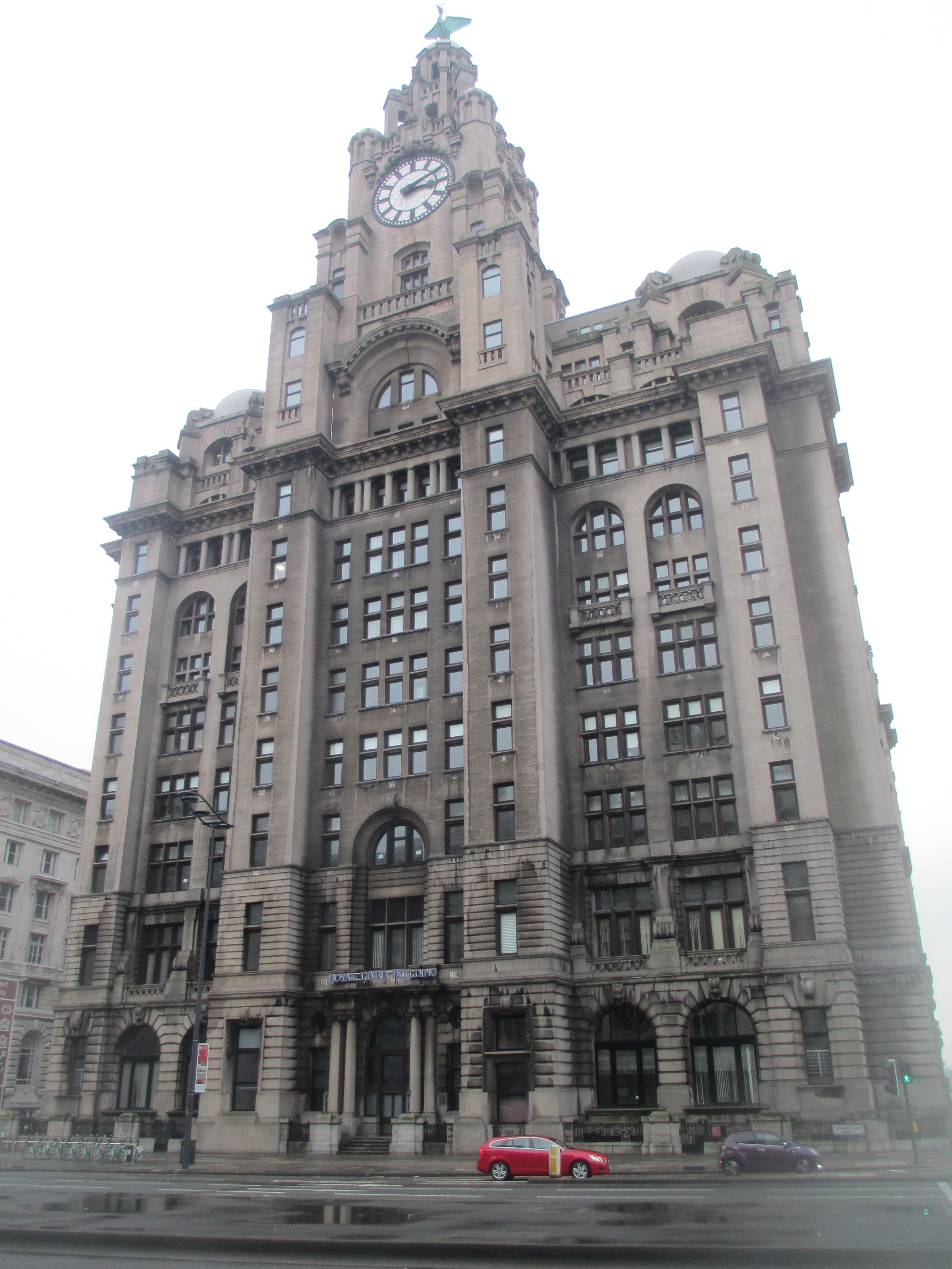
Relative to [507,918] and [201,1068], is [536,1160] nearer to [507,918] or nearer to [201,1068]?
[201,1068]

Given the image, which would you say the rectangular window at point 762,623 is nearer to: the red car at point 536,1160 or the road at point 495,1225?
the road at point 495,1225

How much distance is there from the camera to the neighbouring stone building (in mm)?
77625

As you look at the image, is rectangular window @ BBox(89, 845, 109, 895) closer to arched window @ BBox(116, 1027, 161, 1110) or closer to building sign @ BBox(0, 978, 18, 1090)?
arched window @ BBox(116, 1027, 161, 1110)

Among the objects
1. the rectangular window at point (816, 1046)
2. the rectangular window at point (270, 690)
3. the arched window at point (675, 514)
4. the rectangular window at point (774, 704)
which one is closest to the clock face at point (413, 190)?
the arched window at point (675, 514)

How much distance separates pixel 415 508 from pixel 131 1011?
34916mm

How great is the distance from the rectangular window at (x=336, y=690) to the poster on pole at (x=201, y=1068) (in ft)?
75.5

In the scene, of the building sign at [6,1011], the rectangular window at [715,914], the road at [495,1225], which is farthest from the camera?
the rectangular window at [715,914]

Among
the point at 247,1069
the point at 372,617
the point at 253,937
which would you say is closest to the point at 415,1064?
the point at 247,1069

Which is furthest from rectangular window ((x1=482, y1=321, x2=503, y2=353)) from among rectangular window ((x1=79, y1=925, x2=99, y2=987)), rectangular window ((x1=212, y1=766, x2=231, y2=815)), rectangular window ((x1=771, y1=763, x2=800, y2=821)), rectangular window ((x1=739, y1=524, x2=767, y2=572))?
rectangular window ((x1=79, y1=925, x2=99, y2=987))

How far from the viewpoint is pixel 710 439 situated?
2237 inches

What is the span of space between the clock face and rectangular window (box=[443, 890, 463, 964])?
168 feet

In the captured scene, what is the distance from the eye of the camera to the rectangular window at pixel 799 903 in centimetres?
4603

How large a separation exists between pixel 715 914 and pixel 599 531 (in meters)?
23.1

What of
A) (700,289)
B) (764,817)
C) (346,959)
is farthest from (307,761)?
(700,289)
